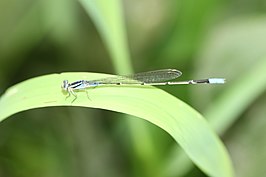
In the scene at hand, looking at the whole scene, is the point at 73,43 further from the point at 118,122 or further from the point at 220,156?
the point at 220,156

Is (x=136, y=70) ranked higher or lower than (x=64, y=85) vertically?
higher

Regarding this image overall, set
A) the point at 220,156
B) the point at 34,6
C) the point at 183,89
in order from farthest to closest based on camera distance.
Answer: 1. the point at 34,6
2. the point at 183,89
3. the point at 220,156

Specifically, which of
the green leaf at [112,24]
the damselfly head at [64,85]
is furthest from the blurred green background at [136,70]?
the damselfly head at [64,85]

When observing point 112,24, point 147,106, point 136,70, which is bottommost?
point 147,106

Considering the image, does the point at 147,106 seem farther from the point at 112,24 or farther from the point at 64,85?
the point at 112,24

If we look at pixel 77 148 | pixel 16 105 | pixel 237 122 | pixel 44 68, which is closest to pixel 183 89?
pixel 237 122

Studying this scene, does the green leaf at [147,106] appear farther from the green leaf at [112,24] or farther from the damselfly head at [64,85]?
the green leaf at [112,24]

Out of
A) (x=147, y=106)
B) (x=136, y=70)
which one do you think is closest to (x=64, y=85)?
(x=147, y=106)
